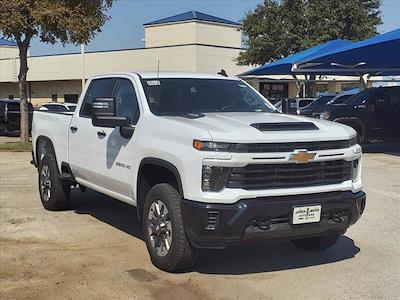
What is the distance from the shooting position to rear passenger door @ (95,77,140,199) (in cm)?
604

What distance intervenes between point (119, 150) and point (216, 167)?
5.45 ft

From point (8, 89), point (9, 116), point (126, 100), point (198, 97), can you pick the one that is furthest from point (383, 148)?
point (8, 89)

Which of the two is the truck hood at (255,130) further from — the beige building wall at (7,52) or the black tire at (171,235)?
the beige building wall at (7,52)

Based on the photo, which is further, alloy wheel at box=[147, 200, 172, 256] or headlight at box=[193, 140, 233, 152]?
alloy wheel at box=[147, 200, 172, 256]

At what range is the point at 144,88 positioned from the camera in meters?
6.25

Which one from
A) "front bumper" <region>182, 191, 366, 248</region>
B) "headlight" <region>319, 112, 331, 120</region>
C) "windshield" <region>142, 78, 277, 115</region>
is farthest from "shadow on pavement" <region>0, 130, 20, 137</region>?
"front bumper" <region>182, 191, 366, 248</region>

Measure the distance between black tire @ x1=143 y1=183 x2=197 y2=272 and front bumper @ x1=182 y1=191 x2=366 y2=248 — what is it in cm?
15

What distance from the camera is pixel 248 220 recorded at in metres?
4.86

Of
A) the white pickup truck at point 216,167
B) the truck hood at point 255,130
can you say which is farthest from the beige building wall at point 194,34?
the truck hood at point 255,130

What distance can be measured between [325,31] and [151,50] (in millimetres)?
14561

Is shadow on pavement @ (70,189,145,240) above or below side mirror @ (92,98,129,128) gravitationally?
below

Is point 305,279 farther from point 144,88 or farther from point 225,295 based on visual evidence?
point 144,88

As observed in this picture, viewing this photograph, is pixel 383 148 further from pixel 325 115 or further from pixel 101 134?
pixel 101 134

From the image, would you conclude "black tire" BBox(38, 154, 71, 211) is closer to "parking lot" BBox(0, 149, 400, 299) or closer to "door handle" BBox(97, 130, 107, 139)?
"parking lot" BBox(0, 149, 400, 299)
